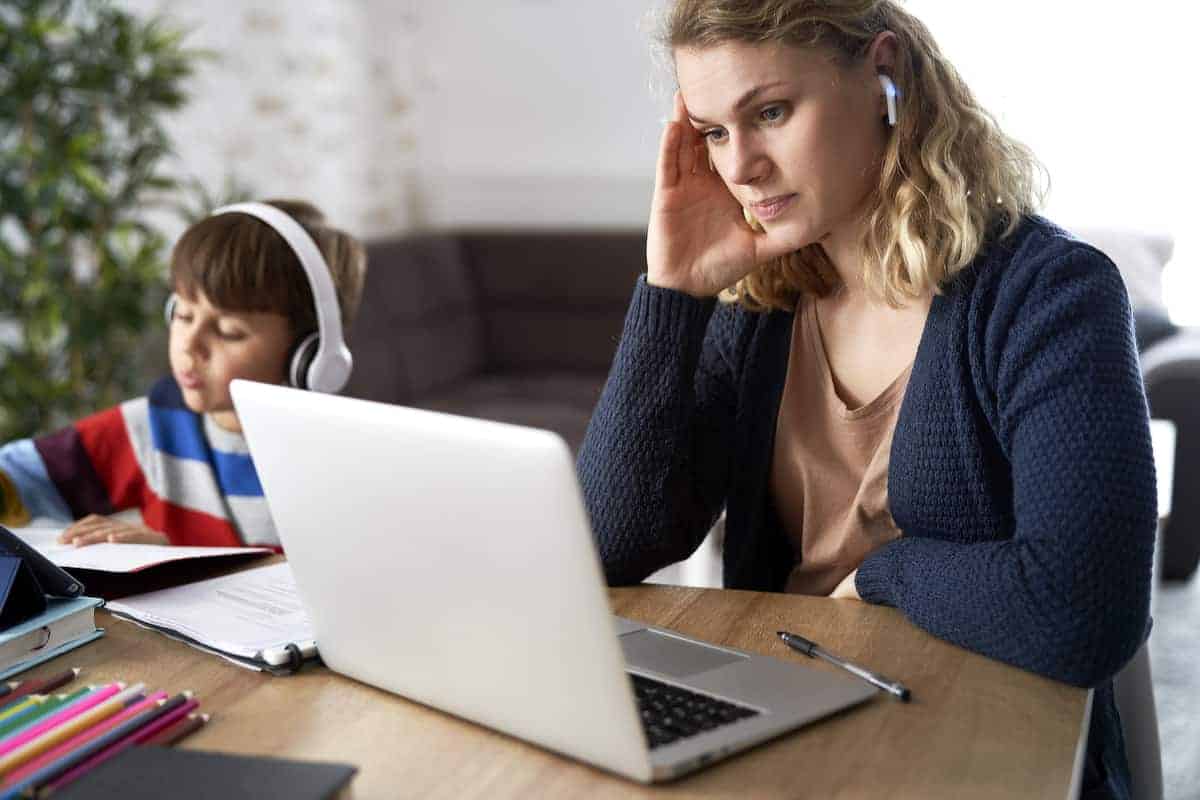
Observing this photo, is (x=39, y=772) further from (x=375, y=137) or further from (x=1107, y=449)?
(x=375, y=137)

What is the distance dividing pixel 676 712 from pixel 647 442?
43 cm

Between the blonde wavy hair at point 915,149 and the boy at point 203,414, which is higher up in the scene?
the blonde wavy hair at point 915,149

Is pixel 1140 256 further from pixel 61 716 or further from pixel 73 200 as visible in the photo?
pixel 61 716

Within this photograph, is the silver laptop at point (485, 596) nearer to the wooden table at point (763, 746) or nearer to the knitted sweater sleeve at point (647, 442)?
the wooden table at point (763, 746)

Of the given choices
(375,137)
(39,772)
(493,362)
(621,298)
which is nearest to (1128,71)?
(621,298)

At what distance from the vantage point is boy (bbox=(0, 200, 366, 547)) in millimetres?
1712

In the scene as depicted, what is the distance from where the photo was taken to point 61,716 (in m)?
0.90

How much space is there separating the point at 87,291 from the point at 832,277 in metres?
1.94

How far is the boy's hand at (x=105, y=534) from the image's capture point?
1366 mm

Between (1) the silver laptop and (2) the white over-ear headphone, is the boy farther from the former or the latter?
(1) the silver laptop

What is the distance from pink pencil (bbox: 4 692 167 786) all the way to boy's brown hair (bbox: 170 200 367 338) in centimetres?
86

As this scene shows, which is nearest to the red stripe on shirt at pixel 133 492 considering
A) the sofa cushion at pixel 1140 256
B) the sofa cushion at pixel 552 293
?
the sofa cushion at pixel 552 293

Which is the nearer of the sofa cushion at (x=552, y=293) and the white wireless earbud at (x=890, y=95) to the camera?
the white wireless earbud at (x=890, y=95)

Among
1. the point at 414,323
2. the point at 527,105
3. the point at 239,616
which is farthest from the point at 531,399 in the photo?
the point at 239,616
